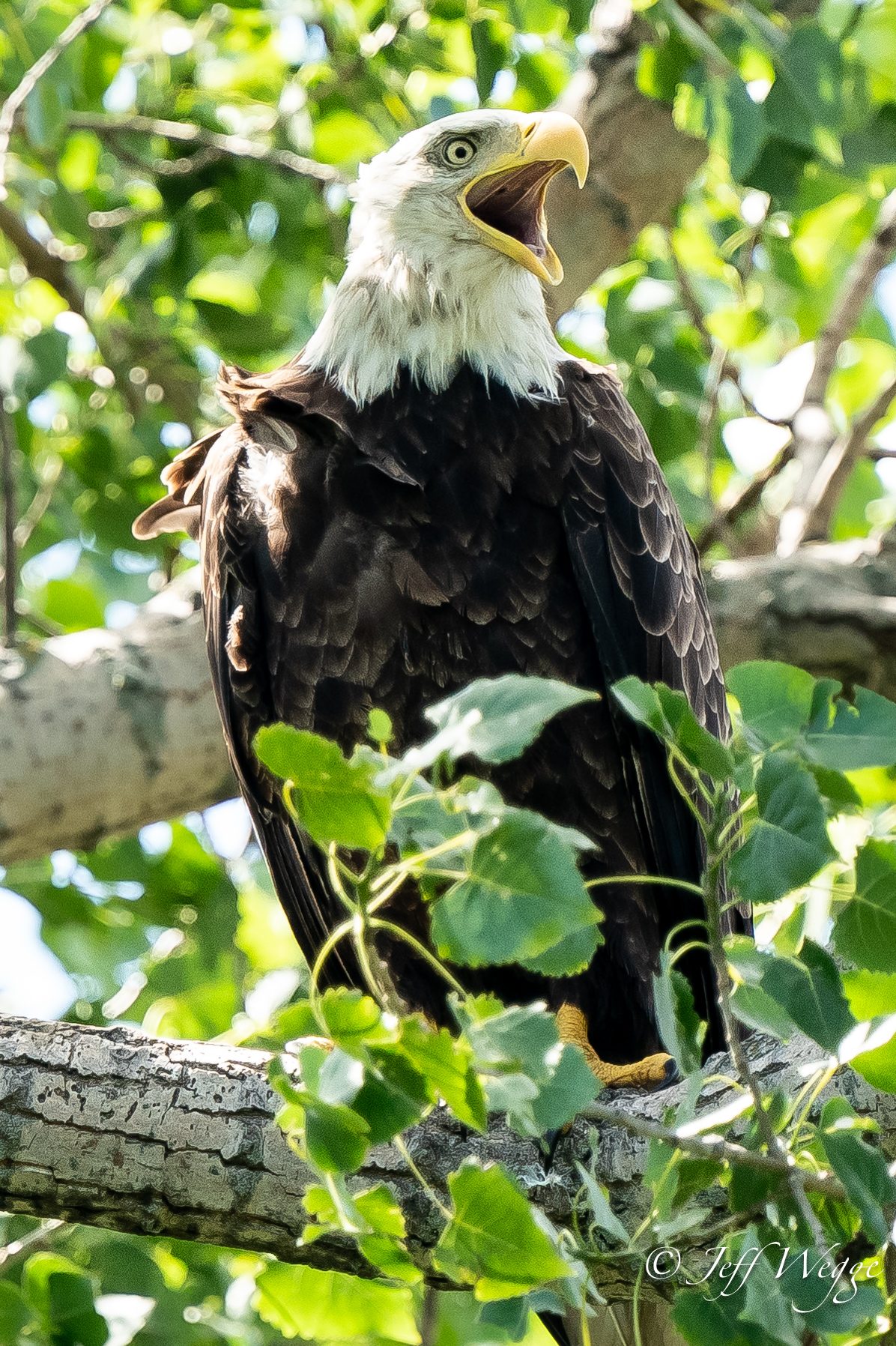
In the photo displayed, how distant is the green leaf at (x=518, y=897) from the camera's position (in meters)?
1.36

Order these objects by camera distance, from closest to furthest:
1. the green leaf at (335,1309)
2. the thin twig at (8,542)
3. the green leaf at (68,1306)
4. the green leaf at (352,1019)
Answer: the green leaf at (352,1019) → the green leaf at (335,1309) → the green leaf at (68,1306) → the thin twig at (8,542)

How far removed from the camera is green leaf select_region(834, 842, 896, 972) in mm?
1676

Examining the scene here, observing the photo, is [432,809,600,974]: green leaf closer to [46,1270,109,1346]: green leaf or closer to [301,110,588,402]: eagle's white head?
[46,1270,109,1346]: green leaf

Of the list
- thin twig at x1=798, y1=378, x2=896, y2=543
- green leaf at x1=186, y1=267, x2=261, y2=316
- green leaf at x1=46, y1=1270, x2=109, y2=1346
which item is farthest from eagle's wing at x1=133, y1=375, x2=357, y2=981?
thin twig at x1=798, y1=378, x2=896, y2=543

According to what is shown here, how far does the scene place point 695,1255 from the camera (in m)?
2.09

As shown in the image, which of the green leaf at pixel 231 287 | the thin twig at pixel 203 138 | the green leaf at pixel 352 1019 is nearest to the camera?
the green leaf at pixel 352 1019

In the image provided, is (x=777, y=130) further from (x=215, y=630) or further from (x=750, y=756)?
(x=750, y=756)

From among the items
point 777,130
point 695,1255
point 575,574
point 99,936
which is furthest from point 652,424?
point 695,1255

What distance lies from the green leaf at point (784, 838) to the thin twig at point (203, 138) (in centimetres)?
338

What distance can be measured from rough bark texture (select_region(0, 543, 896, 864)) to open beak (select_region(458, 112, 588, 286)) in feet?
3.73

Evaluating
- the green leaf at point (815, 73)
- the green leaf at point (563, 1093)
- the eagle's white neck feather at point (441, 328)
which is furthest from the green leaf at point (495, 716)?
the green leaf at point (815, 73)

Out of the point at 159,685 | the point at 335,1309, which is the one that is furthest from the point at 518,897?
the point at 159,685

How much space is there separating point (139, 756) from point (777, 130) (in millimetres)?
2100

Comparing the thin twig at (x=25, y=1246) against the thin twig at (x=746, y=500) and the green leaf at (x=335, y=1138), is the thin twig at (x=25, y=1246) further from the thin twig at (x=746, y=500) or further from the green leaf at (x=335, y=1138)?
the thin twig at (x=746, y=500)
